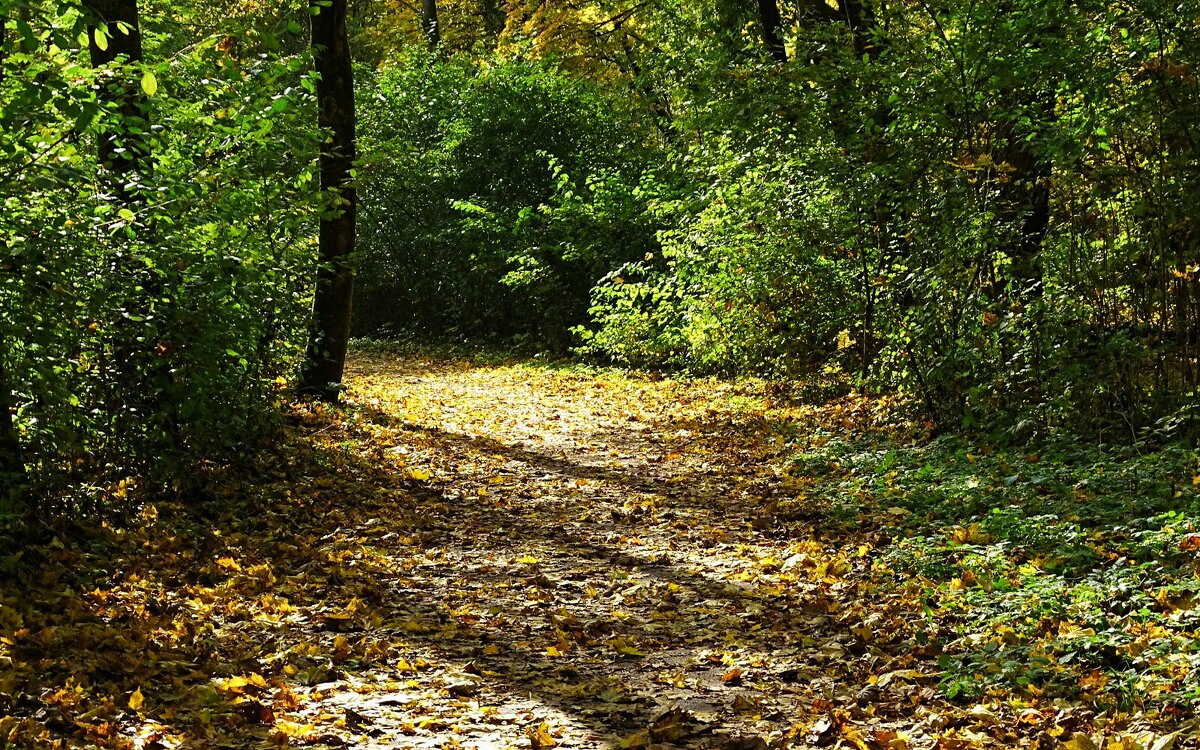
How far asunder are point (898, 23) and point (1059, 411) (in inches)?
206

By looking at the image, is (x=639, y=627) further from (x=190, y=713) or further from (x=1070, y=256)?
(x=1070, y=256)

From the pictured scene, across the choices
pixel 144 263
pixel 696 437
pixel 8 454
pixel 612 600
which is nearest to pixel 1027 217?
pixel 696 437

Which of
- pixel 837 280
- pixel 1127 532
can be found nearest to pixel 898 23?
pixel 837 280

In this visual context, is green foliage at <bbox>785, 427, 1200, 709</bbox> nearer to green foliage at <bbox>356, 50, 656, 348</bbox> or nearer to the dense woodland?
the dense woodland

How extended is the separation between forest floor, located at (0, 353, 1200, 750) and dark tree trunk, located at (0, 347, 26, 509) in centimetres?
36

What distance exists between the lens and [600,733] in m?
4.32

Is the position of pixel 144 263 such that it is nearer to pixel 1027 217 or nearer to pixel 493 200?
pixel 1027 217

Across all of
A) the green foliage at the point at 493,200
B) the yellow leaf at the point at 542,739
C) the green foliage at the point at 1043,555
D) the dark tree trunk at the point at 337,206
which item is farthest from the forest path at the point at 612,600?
the green foliage at the point at 493,200

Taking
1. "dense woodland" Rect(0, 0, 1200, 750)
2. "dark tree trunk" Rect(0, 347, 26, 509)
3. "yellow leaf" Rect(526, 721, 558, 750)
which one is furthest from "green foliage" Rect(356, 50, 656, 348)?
"yellow leaf" Rect(526, 721, 558, 750)

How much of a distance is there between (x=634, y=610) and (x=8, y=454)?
143 inches

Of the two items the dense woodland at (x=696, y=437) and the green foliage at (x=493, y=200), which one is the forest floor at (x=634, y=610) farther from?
the green foliage at (x=493, y=200)

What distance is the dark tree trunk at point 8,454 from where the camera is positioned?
5512 millimetres

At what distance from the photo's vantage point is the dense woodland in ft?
15.0

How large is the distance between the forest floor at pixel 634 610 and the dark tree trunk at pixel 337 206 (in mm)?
2578
